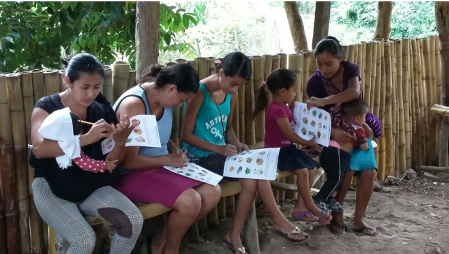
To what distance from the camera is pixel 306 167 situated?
13.1ft

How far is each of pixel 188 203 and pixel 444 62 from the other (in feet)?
14.4

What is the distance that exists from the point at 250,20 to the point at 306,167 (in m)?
6.46

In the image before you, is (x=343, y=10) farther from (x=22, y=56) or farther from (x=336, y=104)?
(x=22, y=56)

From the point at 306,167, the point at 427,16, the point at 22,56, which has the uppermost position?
the point at 427,16

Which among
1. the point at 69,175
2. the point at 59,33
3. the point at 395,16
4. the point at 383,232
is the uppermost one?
the point at 395,16

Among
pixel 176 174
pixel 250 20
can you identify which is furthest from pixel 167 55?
pixel 176 174

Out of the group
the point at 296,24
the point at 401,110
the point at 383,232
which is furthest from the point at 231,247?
the point at 296,24

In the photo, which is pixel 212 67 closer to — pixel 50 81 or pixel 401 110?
pixel 50 81

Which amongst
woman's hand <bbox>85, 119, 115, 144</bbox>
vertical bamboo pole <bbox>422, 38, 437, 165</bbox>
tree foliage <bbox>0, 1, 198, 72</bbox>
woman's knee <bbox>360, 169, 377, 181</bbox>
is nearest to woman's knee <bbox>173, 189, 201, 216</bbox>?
woman's hand <bbox>85, 119, 115, 144</bbox>

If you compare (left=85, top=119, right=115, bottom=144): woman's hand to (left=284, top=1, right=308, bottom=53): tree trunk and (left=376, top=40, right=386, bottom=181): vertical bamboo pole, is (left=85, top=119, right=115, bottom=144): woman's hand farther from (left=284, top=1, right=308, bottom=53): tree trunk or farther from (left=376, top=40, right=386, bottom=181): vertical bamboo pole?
(left=284, top=1, right=308, bottom=53): tree trunk

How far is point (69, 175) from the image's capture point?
9.68 feet

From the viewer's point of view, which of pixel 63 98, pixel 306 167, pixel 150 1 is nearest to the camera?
pixel 63 98

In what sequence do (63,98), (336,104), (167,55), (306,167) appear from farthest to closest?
(167,55)
(336,104)
(306,167)
(63,98)

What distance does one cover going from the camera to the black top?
2.94 metres
